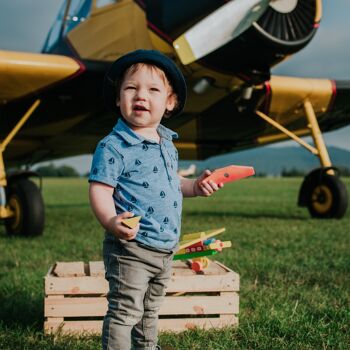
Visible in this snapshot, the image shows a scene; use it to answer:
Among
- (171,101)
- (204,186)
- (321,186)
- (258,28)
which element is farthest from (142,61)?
(321,186)

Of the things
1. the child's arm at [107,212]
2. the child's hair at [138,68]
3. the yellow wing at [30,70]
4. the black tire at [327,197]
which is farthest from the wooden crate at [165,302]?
the black tire at [327,197]

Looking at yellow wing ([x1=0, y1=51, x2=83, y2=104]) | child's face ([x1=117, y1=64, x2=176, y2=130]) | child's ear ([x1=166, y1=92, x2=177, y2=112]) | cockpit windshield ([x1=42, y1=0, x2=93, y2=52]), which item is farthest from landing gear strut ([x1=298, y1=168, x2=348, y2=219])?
child's face ([x1=117, y1=64, x2=176, y2=130])

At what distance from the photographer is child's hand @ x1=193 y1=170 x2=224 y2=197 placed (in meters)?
1.75

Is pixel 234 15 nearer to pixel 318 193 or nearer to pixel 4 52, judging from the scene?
pixel 4 52

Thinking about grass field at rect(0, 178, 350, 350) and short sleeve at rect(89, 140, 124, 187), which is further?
grass field at rect(0, 178, 350, 350)

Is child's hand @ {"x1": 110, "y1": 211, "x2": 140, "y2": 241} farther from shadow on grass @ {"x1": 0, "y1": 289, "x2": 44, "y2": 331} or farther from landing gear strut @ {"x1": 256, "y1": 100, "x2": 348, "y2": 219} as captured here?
landing gear strut @ {"x1": 256, "y1": 100, "x2": 348, "y2": 219}

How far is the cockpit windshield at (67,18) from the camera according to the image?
6.80 meters

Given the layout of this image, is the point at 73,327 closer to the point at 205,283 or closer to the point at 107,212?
the point at 205,283

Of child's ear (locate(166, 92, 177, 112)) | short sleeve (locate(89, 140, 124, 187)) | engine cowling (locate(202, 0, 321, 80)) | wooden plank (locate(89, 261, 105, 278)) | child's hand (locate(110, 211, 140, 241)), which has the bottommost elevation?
wooden plank (locate(89, 261, 105, 278))

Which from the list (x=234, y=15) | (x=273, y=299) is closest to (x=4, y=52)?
(x=234, y=15)

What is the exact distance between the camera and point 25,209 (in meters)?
5.57

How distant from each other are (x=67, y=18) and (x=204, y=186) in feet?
19.9

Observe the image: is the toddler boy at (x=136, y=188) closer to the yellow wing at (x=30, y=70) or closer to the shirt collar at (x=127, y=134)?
the shirt collar at (x=127, y=134)

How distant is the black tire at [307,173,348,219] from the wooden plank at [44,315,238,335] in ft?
16.5
